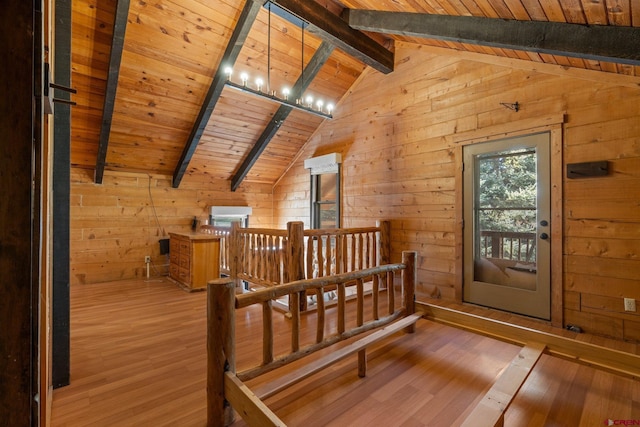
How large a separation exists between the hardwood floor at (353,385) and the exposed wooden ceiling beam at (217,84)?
287 centimetres

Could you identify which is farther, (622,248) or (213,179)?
(213,179)

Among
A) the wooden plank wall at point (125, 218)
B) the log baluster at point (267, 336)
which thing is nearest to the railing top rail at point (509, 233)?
the log baluster at point (267, 336)

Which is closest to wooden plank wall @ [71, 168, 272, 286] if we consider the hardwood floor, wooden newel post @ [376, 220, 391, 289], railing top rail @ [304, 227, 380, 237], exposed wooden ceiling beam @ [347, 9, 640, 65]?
the hardwood floor

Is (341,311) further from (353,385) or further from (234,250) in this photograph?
(234,250)

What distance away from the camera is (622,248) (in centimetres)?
262

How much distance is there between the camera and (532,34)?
7.06 feet

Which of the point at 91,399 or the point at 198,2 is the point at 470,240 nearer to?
the point at 91,399

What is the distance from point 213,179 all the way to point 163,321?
11.0 ft

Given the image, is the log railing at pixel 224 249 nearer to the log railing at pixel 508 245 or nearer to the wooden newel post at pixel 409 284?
the wooden newel post at pixel 409 284

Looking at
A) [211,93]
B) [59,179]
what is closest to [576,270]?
[59,179]

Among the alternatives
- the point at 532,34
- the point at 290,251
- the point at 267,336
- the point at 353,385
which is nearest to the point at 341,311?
the point at 353,385

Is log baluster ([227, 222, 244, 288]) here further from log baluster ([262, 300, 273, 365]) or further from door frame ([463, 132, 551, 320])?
door frame ([463, 132, 551, 320])

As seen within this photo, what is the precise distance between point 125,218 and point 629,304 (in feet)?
21.4

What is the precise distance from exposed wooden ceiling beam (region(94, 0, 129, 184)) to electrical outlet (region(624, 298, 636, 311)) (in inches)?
211
